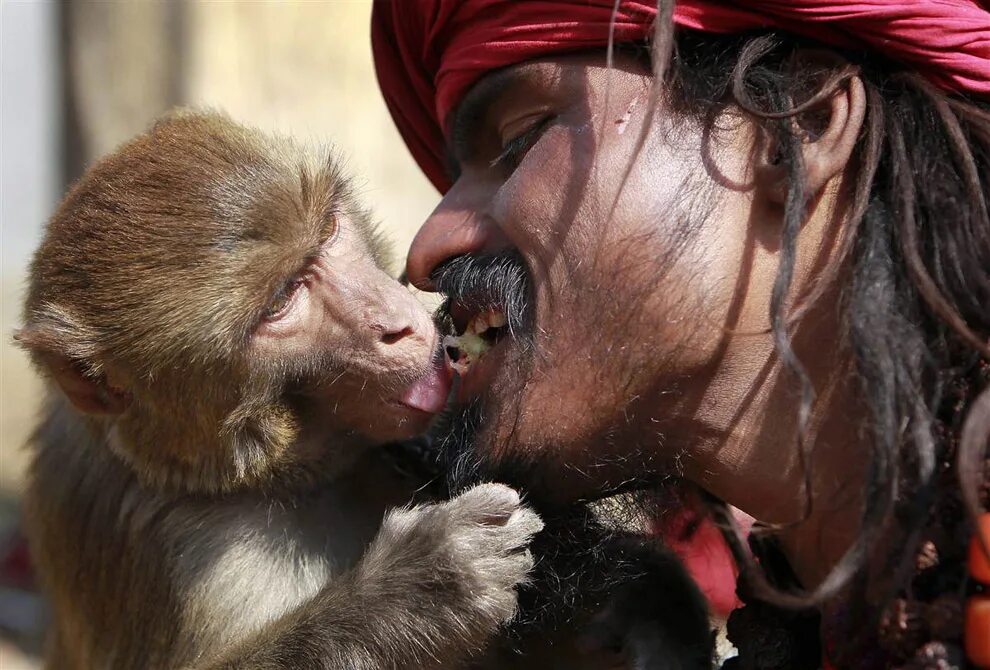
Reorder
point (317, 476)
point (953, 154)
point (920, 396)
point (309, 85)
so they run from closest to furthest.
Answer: point (920, 396) < point (953, 154) < point (317, 476) < point (309, 85)

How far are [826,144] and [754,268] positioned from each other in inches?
9.7

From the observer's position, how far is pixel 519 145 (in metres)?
2.47

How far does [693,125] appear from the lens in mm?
2281

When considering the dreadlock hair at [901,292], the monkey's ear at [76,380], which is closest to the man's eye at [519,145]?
the dreadlock hair at [901,292]

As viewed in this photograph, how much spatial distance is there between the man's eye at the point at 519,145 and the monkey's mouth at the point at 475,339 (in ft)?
0.99

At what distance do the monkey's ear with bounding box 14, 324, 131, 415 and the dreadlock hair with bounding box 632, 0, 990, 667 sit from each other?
4.38ft

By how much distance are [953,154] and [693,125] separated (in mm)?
447

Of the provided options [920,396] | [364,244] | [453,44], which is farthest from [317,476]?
[920,396]

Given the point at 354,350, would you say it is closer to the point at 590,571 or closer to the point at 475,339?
the point at 475,339

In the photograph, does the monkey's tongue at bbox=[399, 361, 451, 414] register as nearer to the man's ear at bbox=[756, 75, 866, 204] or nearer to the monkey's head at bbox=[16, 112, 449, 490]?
the monkey's head at bbox=[16, 112, 449, 490]

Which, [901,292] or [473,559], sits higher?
[901,292]

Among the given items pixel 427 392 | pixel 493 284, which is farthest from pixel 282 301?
pixel 493 284

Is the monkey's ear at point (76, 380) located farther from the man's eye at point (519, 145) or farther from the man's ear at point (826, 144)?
the man's ear at point (826, 144)

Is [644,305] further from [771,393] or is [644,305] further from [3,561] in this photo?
[3,561]
